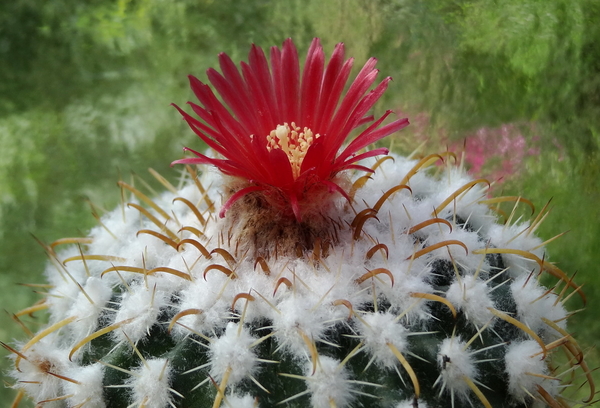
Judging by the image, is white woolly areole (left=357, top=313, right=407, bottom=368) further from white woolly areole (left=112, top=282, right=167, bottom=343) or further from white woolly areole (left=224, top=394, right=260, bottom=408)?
white woolly areole (left=112, top=282, right=167, bottom=343)

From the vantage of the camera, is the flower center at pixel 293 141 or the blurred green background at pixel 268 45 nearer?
the flower center at pixel 293 141

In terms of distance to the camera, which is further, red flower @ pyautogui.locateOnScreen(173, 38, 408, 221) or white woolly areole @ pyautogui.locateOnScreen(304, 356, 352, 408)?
red flower @ pyautogui.locateOnScreen(173, 38, 408, 221)

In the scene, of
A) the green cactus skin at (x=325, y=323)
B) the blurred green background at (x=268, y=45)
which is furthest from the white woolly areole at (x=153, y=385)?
the blurred green background at (x=268, y=45)

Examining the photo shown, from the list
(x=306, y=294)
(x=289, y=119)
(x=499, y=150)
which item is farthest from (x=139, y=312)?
(x=499, y=150)

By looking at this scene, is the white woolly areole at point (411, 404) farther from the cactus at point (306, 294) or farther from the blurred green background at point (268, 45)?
the blurred green background at point (268, 45)

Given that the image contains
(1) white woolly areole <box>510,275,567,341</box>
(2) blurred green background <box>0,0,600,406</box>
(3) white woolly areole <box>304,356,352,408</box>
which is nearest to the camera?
(3) white woolly areole <box>304,356,352,408</box>

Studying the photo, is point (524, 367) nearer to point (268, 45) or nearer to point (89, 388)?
point (89, 388)

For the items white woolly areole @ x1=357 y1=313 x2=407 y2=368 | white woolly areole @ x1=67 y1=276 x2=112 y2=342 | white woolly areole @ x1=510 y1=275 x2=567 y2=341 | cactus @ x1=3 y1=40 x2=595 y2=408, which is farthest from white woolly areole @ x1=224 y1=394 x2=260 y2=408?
white woolly areole @ x1=510 y1=275 x2=567 y2=341
